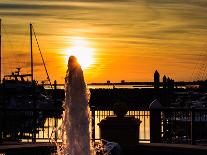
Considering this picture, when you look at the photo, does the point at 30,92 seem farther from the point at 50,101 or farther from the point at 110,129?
the point at 110,129

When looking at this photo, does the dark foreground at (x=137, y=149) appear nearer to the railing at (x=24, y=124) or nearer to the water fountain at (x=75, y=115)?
the railing at (x=24, y=124)

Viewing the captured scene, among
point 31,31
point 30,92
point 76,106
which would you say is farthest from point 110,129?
point 30,92

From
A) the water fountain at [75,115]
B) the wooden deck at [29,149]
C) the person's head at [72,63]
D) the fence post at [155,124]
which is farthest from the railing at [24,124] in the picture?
the fence post at [155,124]

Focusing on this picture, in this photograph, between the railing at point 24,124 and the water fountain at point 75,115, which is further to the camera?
the railing at point 24,124

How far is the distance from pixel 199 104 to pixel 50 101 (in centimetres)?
2991

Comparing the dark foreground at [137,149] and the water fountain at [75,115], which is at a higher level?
the water fountain at [75,115]

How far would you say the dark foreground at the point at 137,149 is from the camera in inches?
536

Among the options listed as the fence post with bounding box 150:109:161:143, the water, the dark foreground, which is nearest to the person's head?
the water

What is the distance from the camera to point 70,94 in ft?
37.4

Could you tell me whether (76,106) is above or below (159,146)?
above

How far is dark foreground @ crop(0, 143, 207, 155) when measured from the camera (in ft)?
44.7

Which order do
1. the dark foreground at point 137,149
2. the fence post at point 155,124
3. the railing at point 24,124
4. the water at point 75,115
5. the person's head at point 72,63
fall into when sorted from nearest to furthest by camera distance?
1. the water at point 75,115
2. the person's head at point 72,63
3. the dark foreground at point 137,149
4. the fence post at point 155,124
5. the railing at point 24,124

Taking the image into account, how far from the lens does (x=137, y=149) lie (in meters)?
14.3

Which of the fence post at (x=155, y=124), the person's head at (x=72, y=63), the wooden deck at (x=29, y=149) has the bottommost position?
the wooden deck at (x=29, y=149)
